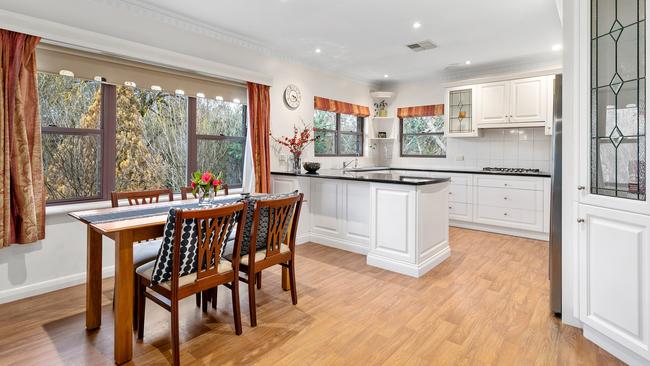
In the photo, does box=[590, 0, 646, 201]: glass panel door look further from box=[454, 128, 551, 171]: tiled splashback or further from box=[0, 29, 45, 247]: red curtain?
box=[0, 29, 45, 247]: red curtain

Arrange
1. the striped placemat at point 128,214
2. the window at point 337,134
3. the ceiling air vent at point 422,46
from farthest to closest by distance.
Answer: the window at point 337,134 < the ceiling air vent at point 422,46 < the striped placemat at point 128,214

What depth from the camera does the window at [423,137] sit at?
6.36 m

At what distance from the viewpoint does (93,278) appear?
7.40 feet

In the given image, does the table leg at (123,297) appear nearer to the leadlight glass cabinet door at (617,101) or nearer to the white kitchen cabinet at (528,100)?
the leadlight glass cabinet door at (617,101)

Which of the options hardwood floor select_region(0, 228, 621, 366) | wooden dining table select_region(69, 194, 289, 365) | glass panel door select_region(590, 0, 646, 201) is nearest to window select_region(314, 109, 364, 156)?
hardwood floor select_region(0, 228, 621, 366)

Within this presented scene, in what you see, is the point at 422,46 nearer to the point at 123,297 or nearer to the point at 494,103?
the point at 494,103

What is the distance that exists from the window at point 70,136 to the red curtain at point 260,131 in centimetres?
161

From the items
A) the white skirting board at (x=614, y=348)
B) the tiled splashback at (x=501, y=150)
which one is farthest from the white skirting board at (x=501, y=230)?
the white skirting board at (x=614, y=348)

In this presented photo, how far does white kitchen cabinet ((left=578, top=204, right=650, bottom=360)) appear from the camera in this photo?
1.81m

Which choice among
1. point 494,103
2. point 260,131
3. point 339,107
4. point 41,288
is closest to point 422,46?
point 494,103

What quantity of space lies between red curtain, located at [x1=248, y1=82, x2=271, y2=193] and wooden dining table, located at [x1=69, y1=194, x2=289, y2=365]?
199 cm

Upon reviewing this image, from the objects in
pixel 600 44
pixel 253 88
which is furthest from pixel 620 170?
pixel 253 88

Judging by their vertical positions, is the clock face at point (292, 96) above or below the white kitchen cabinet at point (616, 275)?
above

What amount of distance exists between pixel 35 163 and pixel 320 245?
9.69ft
